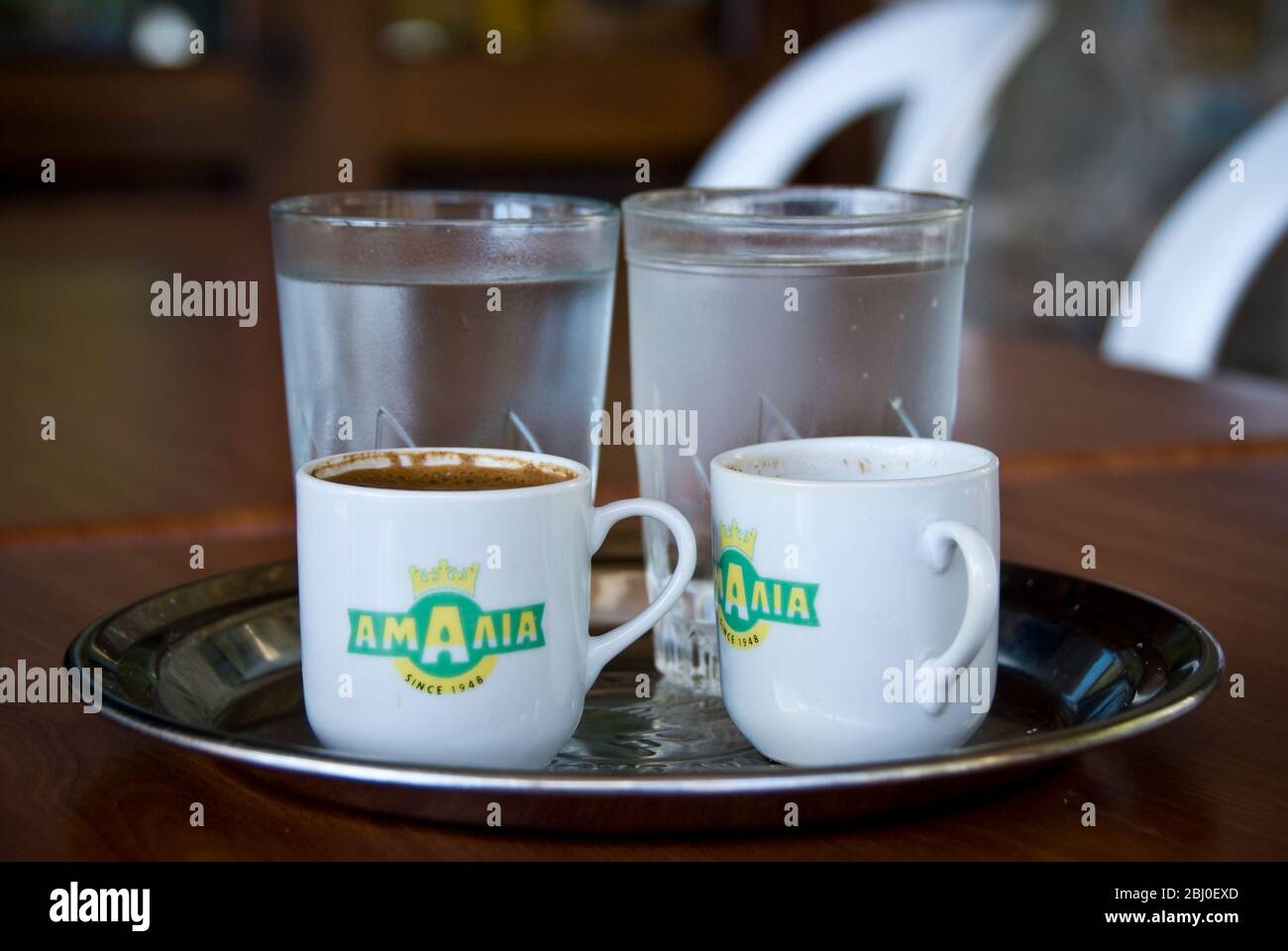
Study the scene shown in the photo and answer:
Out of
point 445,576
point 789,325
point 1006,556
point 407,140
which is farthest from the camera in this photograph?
point 407,140

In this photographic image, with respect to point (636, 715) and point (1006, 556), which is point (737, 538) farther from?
point (1006, 556)

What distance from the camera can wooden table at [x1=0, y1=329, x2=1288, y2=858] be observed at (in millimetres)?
413

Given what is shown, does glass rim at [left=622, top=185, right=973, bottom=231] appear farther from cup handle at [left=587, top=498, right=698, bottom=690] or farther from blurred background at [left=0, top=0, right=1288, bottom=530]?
blurred background at [left=0, top=0, right=1288, bottom=530]

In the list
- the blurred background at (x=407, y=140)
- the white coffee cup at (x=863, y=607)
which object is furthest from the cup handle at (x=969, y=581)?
the blurred background at (x=407, y=140)

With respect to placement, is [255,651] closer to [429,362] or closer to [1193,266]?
[429,362]

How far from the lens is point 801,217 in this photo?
53 cm

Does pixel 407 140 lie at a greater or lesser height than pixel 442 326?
greater

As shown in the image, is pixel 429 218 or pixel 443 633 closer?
pixel 443 633

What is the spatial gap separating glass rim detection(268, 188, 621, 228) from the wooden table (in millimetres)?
177

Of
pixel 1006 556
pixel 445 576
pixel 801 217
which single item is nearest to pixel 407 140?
pixel 1006 556

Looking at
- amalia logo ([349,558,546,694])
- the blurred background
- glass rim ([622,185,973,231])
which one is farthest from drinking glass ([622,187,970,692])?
the blurred background

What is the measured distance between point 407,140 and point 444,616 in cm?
284
